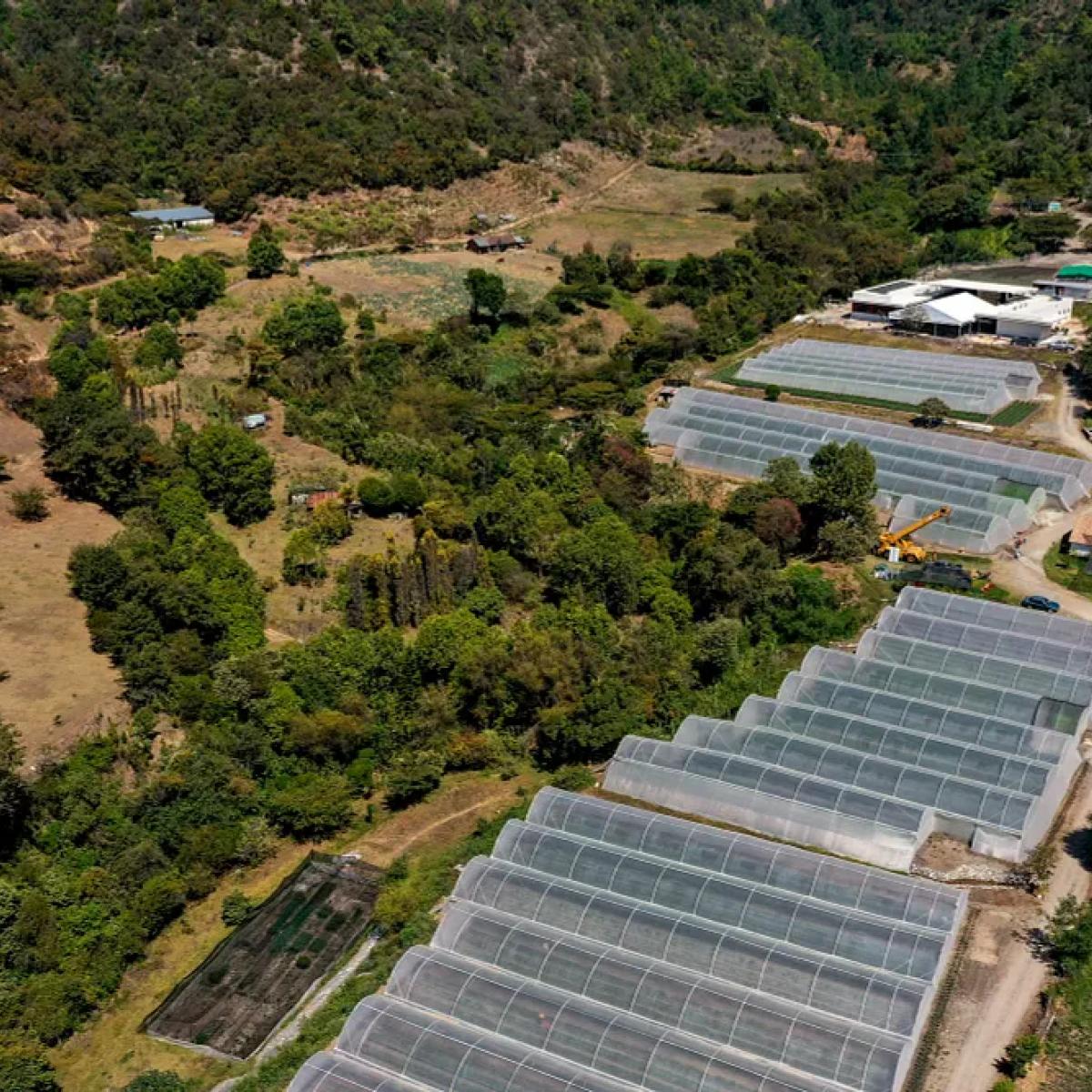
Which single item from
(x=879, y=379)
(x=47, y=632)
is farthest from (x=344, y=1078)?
(x=879, y=379)

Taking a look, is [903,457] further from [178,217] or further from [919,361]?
[178,217]

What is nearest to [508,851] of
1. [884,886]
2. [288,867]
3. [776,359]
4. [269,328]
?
[288,867]

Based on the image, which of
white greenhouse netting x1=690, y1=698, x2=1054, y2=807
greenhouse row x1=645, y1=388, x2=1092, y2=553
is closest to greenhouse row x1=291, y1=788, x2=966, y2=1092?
white greenhouse netting x1=690, y1=698, x2=1054, y2=807

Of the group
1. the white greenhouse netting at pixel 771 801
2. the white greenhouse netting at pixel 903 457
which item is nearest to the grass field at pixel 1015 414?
the white greenhouse netting at pixel 903 457

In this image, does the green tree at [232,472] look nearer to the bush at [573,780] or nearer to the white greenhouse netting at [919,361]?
the bush at [573,780]

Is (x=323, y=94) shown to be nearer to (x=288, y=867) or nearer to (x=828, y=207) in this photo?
(x=828, y=207)
